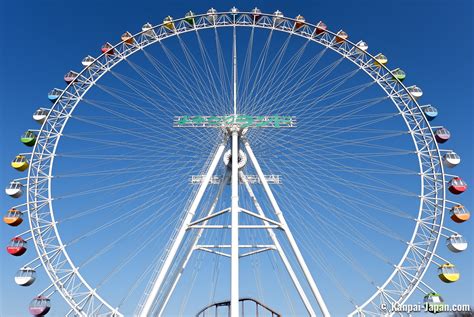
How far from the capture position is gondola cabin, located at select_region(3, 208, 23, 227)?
843 inches

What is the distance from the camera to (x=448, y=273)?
67.8ft

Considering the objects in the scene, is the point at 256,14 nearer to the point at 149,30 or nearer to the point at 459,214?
the point at 149,30

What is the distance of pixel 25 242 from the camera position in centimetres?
2139

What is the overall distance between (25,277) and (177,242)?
767cm

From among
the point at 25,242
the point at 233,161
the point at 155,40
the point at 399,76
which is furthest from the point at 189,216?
the point at 399,76

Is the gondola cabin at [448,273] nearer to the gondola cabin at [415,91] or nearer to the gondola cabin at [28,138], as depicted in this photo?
the gondola cabin at [415,91]

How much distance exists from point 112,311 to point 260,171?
30.6 feet

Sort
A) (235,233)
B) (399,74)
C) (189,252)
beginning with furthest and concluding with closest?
(399,74)
(189,252)
(235,233)

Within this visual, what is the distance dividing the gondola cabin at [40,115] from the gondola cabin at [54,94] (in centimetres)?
73

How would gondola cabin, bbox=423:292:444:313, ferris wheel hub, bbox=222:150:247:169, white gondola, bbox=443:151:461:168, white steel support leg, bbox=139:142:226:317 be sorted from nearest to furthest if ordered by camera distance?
white steel support leg, bbox=139:142:226:317 < gondola cabin, bbox=423:292:444:313 < white gondola, bbox=443:151:461:168 < ferris wheel hub, bbox=222:150:247:169

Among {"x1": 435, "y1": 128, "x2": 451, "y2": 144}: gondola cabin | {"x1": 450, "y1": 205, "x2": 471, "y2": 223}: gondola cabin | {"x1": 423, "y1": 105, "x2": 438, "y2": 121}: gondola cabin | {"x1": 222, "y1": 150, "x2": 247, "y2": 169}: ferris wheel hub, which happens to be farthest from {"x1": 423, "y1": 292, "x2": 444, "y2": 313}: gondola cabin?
{"x1": 222, "y1": 150, "x2": 247, "y2": 169}: ferris wheel hub

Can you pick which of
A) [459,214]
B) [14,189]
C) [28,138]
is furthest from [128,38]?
[459,214]

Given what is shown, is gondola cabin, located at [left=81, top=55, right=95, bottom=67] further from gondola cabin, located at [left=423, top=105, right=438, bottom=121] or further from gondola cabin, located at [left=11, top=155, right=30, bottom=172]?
gondola cabin, located at [left=423, top=105, right=438, bottom=121]

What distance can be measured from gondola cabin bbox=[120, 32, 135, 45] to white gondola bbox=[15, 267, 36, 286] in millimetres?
12717
